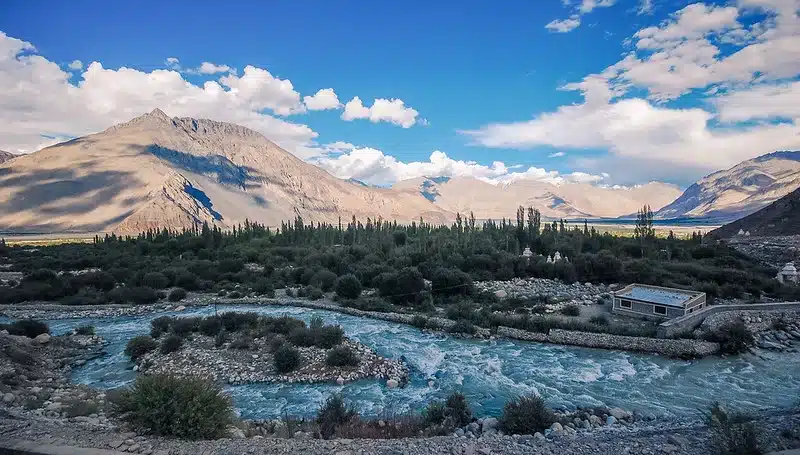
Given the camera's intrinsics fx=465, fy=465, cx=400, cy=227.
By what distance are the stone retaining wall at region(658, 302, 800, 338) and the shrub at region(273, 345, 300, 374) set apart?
1674 cm

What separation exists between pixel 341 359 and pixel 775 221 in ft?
316

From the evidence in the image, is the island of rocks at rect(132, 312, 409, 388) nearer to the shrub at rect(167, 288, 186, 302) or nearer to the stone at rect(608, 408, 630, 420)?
the stone at rect(608, 408, 630, 420)

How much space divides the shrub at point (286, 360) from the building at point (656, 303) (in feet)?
65.0

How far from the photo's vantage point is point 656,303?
26094mm

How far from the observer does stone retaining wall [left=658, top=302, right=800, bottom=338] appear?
Answer: 22.4m

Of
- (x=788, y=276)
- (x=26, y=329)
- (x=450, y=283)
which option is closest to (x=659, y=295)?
(x=450, y=283)

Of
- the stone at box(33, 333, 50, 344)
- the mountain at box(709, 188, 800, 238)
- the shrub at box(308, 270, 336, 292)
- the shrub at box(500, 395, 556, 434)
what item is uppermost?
the mountain at box(709, 188, 800, 238)

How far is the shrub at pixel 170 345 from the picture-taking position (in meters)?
19.7

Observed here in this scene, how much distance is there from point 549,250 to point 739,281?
2069cm

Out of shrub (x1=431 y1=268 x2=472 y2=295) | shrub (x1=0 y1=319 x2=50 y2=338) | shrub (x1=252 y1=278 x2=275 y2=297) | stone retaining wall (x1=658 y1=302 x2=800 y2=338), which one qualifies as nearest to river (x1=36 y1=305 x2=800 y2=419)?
stone retaining wall (x1=658 y1=302 x2=800 y2=338)

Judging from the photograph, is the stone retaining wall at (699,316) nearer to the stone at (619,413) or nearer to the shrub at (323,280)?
the stone at (619,413)

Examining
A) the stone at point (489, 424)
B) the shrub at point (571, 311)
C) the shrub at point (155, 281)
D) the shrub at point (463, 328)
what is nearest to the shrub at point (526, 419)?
the stone at point (489, 424)

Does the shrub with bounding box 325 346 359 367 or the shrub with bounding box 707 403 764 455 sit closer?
the shrub with bounding box 707 403 764 455

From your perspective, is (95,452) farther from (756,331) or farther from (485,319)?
(756,331)
